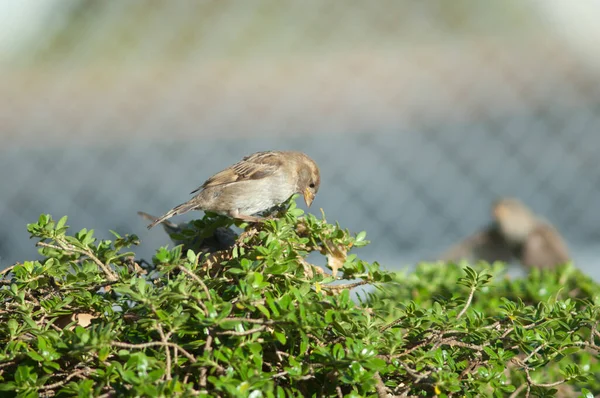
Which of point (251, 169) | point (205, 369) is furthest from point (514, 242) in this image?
point (205, 369)

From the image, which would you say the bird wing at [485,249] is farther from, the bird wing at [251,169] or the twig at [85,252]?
the twig at [85,252]

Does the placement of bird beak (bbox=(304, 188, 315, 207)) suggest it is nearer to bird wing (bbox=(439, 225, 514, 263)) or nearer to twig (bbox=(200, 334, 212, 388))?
twig (bbox=(200, 334, 212, 388))

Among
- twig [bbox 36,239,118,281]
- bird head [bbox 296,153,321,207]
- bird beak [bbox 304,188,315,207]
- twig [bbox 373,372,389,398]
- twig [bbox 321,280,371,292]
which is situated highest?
bird head [bbox 296,153,321,207]

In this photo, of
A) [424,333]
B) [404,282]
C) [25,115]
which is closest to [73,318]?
[424,333]

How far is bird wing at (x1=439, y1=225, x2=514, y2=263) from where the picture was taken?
19.6ft

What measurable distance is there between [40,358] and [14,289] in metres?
0.37

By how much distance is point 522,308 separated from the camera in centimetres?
204

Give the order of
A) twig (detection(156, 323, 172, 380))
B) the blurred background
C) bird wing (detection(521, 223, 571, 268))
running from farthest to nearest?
the blurred background < bird wing (detection(521, 223, 571, 268)) < twig (detection(156, 323, 172, 380))

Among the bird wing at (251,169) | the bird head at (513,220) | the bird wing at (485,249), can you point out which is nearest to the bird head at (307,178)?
the bird wing at (251,169)

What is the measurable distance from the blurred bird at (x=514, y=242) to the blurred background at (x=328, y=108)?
0.42m

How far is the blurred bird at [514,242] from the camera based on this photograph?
5.69m

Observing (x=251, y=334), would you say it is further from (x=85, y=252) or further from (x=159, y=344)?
(x=85, y=252)

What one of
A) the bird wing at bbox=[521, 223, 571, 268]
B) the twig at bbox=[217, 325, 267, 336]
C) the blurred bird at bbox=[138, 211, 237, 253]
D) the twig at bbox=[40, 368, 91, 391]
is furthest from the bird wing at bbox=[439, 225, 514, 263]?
the twig at bbox=[40, 368, 91, 391]

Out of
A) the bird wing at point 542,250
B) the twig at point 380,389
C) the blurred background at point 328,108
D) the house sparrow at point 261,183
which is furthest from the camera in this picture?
the blurred background at point 328,108
